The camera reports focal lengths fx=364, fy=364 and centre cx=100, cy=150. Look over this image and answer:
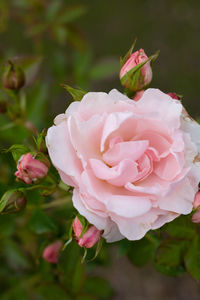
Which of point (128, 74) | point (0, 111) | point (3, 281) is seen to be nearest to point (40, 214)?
point (0, 111)

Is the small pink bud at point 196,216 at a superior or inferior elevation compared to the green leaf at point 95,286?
superior

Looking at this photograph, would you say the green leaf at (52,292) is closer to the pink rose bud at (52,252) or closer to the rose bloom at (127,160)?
the pink rose bud at (52,252)

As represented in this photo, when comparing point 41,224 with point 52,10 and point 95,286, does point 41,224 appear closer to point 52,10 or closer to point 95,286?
point 95,286

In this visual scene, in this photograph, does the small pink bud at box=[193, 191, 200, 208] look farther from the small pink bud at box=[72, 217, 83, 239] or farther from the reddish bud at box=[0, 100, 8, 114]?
the reddish bud at box=[0, 100, 8, 114]

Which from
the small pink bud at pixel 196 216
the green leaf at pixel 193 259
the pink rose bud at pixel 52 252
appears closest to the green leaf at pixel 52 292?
the pink rose bud at pixel 52 252

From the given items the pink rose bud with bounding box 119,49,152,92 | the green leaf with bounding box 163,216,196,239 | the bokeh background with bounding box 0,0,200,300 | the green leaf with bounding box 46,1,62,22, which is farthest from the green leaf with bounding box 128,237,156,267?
the green leaf with bounding box 46,1,62,22
